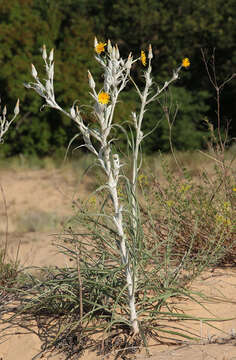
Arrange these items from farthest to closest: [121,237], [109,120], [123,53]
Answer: [123,53] < [121,237] < [109,120]

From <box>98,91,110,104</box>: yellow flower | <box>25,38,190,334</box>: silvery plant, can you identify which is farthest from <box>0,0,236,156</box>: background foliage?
<box>98,91,110,104</box>: yellow flower

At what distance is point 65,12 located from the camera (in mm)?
14641

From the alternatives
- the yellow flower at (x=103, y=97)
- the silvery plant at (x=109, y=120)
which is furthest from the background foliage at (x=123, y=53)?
the yellow flower at (x=103, y=97)

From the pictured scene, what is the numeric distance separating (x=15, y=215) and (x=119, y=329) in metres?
6.77

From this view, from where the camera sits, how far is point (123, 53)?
1455 cm

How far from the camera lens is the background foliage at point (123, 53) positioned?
1259 cm

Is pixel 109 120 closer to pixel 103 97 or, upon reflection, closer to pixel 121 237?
pixel 103 97

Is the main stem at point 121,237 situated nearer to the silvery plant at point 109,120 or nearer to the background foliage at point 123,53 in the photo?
the silvery plant at point 109,120

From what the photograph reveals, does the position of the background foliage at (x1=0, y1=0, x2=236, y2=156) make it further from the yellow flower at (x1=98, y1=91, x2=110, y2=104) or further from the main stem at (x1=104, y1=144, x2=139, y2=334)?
the yellow flower at (x1=98, y1=91, x2=110, y2=104)

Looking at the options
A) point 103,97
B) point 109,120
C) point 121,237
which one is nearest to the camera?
point 103,97

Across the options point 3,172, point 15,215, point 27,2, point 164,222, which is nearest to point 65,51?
point 27,2

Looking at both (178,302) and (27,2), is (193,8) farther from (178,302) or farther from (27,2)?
(178,302)

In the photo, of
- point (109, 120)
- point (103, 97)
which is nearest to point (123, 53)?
point (109, 120)

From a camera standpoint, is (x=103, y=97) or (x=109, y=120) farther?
(x=109, y=120)
